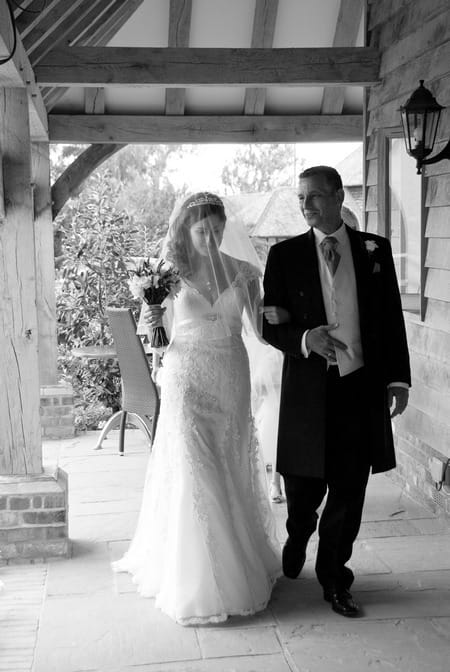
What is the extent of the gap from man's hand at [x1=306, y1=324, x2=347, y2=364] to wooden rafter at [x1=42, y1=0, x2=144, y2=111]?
392 cm

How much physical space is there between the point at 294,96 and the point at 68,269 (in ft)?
9.22

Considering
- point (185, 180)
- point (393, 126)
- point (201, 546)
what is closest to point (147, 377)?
point (393, 126)

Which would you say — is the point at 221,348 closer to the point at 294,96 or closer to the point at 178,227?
the point at 178,227

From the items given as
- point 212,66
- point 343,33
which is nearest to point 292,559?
point 212,66

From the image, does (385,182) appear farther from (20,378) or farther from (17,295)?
(20,378)

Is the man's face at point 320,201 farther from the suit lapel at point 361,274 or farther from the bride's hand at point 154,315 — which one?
the bride's hand at point 154,315

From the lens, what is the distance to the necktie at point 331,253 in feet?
11.7

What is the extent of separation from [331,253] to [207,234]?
615 millimetres

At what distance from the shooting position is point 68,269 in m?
8.93

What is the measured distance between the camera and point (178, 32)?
26.5 ft

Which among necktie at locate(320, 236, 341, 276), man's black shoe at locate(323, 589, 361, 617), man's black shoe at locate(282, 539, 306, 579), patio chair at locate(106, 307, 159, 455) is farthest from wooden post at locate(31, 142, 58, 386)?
man's black shoe at locate(323, 589, 361, 617)

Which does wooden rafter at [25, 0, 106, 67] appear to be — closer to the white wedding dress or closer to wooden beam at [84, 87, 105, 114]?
wooden beam at [84, 87, 105, 114]

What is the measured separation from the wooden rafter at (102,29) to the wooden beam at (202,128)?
32 centimetres

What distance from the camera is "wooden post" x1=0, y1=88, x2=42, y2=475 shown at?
438cm
